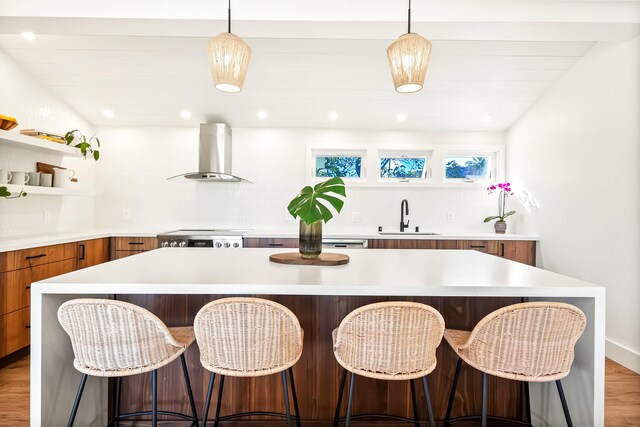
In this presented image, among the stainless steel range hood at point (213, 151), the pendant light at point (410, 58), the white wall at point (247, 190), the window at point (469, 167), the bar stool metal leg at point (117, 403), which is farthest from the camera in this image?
the window at point (469, 167)

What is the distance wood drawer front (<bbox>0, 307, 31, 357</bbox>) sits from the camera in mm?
2475

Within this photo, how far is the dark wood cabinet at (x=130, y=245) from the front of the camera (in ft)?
12.2

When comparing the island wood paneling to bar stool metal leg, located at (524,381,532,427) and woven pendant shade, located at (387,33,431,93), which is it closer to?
bar stool metal leg, located at (524,381,532,427)

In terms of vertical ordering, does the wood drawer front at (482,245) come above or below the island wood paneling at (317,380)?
above

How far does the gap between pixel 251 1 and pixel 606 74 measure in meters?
2.80

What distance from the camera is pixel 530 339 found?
1.27m

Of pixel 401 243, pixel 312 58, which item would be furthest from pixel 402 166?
pixel 312 58

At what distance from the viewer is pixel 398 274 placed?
61.2 inches

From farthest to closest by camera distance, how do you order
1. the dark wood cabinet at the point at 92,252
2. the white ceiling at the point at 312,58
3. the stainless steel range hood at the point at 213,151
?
1. the stainless steel range hood at the point at 213,151
2. the dark wood cabinet at the point at 92,252
3. the white ceiling at the point at 312,58

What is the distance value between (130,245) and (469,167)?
406 cm

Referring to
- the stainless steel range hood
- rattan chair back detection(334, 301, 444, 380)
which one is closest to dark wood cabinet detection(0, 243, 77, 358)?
the stainless steel range hood

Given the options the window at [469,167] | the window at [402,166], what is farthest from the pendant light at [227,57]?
the window at [469,167]

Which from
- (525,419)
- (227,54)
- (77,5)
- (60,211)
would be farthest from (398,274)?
(60,211)

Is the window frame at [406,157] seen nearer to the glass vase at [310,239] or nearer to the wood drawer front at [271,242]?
the wood drawer front at [271,242]
